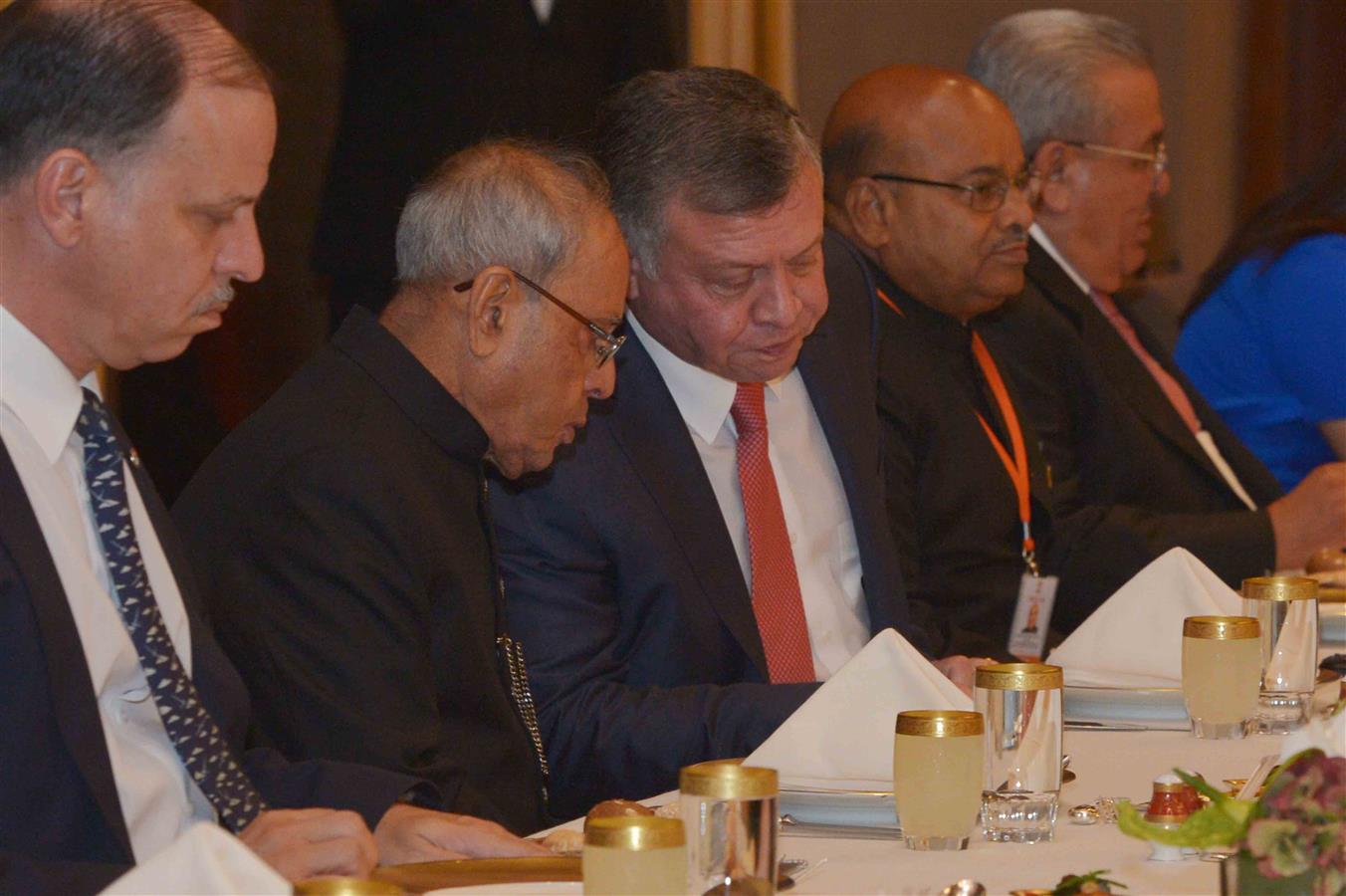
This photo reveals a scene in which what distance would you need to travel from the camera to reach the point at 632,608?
2.65 metres

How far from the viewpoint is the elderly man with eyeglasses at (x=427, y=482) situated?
2.14 m

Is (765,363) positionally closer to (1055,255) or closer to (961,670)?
(961,670)

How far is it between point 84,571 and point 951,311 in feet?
7.20

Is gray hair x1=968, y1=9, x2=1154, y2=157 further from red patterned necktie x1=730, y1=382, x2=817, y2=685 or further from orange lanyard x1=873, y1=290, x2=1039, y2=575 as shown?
red patterned necktie x1=730, y1=382, x2=817, y2=685

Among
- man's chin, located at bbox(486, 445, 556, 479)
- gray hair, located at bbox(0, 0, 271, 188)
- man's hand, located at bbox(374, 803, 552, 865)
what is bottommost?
man's hand, located at bbox(374, 803, 552, 865)

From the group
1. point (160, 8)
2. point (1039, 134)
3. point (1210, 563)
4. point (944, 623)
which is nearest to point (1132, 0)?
point (1039, 134)

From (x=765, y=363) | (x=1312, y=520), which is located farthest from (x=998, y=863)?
(x=1312, y=520)

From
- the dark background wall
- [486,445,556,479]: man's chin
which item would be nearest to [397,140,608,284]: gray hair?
[486,445,556,479]: man's chin

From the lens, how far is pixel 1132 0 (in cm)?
612

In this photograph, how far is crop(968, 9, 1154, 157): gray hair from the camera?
4.32 m

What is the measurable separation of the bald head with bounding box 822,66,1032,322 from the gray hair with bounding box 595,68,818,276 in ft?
2.44

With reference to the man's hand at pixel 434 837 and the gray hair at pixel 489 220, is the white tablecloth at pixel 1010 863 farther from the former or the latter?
the gray hair at pixel 489 220

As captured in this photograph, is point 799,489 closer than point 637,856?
No

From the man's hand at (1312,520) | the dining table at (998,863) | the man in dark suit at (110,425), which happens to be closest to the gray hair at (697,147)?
the man in dark suit at (110,425)
